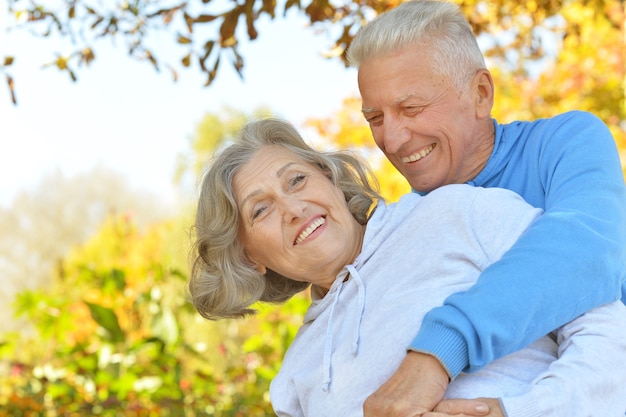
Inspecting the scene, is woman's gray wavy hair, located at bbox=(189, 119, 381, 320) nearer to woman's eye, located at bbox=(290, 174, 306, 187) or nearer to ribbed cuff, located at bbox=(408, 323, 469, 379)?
woman's eye, located at bbox=(290, 174, 306, 187)

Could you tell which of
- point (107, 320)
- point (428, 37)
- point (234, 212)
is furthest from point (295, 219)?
point (107, 320)

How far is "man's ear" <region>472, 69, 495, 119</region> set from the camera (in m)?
2.09

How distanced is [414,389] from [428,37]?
0.89m

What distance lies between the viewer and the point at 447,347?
1.53 m

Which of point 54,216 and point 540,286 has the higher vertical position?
point 540,286

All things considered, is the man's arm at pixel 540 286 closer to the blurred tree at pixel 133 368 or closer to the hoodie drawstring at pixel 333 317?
the hoodie drawstring at pixel 333 317

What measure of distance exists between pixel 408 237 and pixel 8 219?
2354 centimetres

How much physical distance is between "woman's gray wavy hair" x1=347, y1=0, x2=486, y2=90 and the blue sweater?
16.9 inches

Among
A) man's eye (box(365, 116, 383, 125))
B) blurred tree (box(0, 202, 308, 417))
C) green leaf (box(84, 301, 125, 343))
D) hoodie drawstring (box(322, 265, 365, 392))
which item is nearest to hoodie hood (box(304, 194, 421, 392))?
hoodie drawstring (box(322, 265, 365, 392))

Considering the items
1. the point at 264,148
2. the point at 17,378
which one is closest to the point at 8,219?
the point at 17,378

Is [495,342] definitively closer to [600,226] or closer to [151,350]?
[600,226]

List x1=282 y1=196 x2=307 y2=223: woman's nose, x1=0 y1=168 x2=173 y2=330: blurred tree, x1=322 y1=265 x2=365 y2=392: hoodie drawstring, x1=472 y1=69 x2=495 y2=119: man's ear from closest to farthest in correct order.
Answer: x1=322 y1=265 x2=365 y2=392: hoodie drawstring < x1=282 y1=196 x2=307 y2=223: woman's nose < x1=472 y1=69 x2=495 y2=119: man's ear < x1=0 y1=168 x2=173 y2=330: blurred tree

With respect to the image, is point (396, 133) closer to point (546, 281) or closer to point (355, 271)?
point (355, 271)

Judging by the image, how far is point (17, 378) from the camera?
5.73 meters
